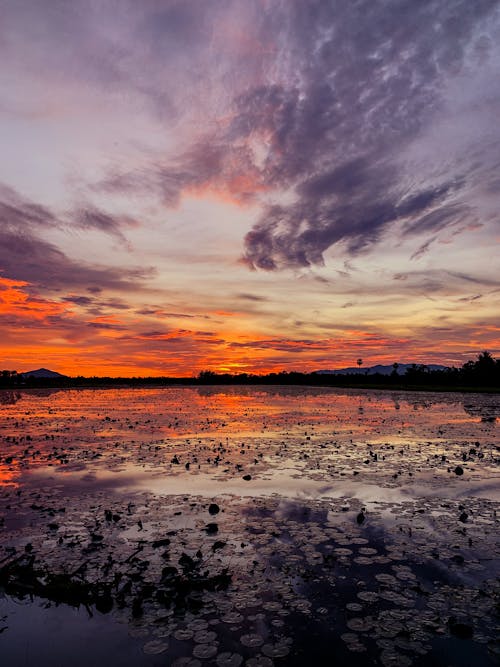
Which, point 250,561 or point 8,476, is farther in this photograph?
point 8,476

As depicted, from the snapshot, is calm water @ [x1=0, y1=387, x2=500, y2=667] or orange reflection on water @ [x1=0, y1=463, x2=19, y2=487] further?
orange reflection on water @ [x1=0, y1=463, x2=19, y2=487]

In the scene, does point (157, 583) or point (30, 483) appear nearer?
point (157, 583)

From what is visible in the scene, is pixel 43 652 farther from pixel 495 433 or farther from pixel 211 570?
pixel 495 433

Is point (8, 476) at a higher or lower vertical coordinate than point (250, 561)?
higher

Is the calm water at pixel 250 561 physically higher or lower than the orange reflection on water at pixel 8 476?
lower

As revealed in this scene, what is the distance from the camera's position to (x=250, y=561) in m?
8.66

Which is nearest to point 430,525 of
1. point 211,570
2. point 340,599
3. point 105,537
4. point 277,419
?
point 340,599

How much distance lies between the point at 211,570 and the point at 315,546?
2456 millimetres

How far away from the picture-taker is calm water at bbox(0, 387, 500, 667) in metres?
6.08

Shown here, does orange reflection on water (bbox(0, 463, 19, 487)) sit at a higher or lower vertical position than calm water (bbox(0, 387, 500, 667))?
higher

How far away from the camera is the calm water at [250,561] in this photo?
608cm

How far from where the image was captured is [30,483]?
15.4 metres

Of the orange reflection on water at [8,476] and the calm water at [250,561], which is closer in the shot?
the calm water at [250,561]

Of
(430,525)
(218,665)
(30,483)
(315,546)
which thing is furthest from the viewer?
(30,483)
